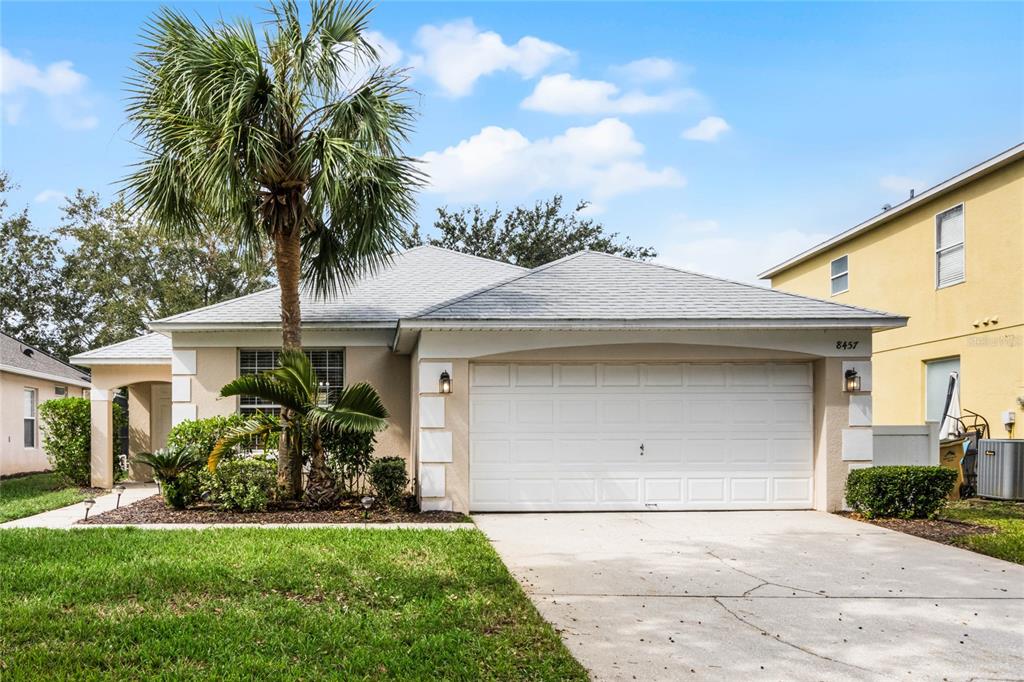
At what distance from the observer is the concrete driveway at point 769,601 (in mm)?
4672

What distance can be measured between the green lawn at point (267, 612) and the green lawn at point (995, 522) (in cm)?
547

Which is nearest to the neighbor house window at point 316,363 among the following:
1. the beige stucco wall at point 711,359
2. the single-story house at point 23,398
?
the beige stucco wall at point 711,359

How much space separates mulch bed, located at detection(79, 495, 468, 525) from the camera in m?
9.75

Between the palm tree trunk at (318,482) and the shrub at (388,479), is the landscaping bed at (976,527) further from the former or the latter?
the palm tree trunk at (318,482)

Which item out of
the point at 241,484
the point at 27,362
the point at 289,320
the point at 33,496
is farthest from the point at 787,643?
the point at 27,362

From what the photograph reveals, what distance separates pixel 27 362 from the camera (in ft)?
63.1

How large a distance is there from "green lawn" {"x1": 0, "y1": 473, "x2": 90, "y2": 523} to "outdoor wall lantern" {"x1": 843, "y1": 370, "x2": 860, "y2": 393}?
12.0m

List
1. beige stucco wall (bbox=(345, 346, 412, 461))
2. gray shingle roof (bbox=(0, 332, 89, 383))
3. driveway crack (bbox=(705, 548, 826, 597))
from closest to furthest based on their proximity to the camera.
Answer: driveway crack (bbox=(705, 548, 826, 597)) < beige stucco wall (bbox=(345, 346, 412, 461)) < gray shingle roof (bbox=(0, 332, 89, 383))

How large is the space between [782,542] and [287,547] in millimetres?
5538

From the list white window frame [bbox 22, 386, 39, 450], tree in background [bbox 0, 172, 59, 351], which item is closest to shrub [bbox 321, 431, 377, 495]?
white window frame [bbox 22, 386, 39, 450]

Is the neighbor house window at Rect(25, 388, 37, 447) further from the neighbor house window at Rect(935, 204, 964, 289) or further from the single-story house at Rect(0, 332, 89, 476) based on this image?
the neighbor house window at Rect(935, 204, 964, 289)

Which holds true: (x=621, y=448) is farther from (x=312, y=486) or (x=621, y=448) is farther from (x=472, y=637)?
(x=472, y=637)

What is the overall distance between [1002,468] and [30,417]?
22050 mm

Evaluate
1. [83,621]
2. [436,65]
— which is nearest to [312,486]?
[83,621]
